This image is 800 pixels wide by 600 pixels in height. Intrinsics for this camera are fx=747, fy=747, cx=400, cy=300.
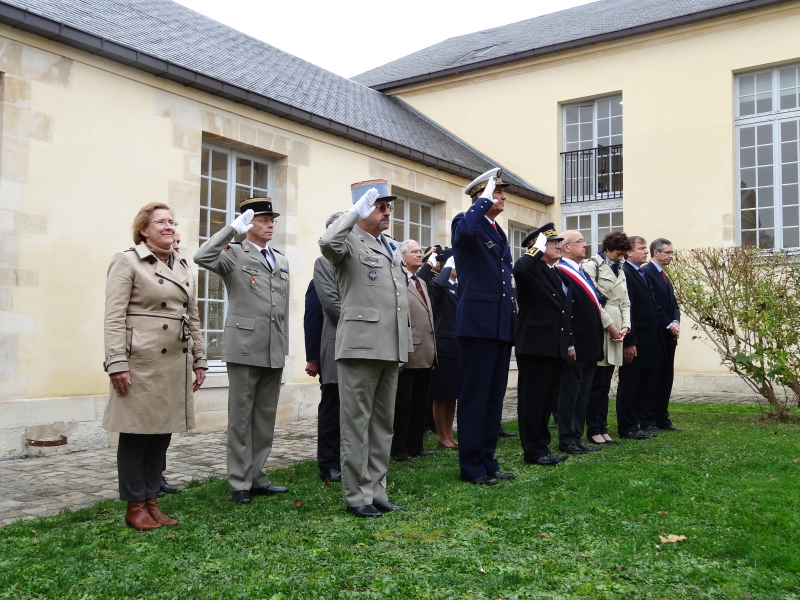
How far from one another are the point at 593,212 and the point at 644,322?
859 centimetres

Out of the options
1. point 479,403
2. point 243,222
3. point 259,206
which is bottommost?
point 479,403

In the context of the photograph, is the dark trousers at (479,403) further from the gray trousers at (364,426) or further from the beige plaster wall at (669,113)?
the beige plaster wall at (669,113)

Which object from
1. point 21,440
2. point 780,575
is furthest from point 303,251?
point 780,575

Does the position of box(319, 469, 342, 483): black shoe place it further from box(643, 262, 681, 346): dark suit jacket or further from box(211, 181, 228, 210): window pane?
box(211, 181, 228, 210): window pane

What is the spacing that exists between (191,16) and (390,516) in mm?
10756

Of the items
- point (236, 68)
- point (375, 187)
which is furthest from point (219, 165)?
point (375, 187)

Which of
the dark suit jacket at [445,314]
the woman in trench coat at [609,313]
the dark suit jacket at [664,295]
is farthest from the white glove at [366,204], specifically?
the dark suit jacket at [664,295]

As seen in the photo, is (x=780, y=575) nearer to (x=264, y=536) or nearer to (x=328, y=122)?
(x=264, y=536)

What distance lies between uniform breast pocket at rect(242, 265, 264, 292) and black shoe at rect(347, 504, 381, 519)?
1.60 meters

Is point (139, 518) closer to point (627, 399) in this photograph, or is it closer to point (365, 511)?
point (365, 511)

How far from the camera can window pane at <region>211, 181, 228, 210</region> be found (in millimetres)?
9203

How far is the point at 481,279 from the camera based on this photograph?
531 cm

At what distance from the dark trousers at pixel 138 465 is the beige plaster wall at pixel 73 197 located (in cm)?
329

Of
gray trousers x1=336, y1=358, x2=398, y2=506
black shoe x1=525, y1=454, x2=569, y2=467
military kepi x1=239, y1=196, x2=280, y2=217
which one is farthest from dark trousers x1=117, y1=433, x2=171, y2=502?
black shoe x1=525, y1=454, x2=569, y2=467
